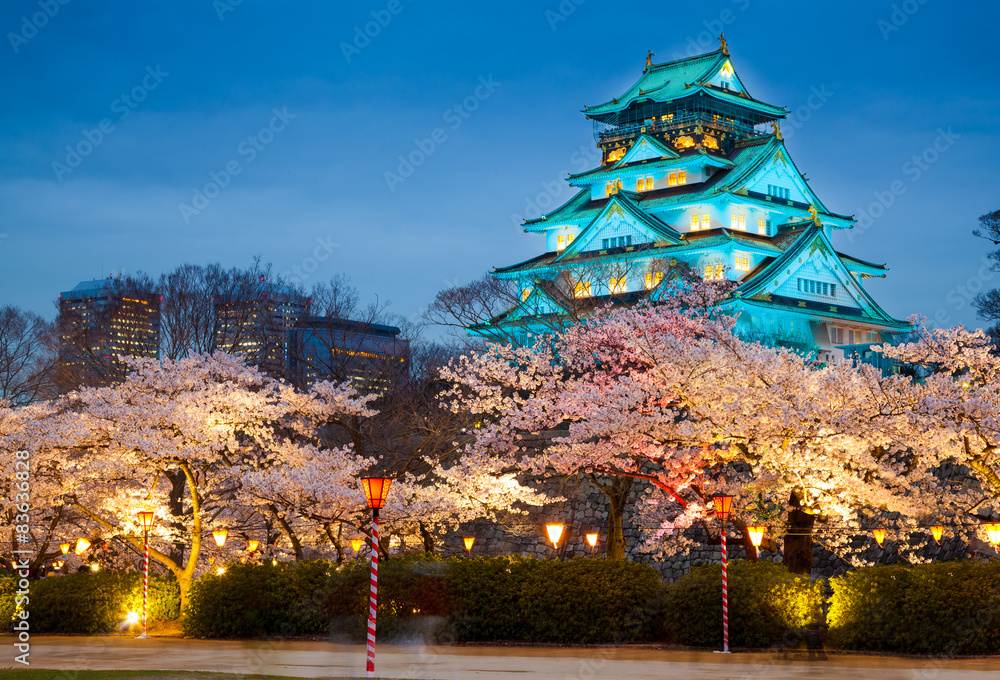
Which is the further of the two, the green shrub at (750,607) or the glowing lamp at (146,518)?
the glowing lamp at (146,518)

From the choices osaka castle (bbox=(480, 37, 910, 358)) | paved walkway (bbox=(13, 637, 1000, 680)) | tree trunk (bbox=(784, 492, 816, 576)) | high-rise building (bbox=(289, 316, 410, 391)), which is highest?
osaka castle (bbox=(480, 37, 910, 358))

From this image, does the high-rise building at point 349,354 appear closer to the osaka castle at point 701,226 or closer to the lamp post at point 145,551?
the osaka castle at point 701,226

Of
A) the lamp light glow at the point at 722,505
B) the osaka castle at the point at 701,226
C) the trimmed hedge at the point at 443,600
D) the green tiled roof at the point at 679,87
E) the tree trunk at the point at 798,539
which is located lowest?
the trimmed hedge at the point at 443,600

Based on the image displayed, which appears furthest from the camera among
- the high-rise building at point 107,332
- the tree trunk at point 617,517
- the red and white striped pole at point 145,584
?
the high-rise building at point 107,332

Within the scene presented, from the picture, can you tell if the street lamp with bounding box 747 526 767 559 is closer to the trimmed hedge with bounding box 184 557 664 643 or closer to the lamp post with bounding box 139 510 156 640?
the trimmed hedge with bounding box 184 557 664 643

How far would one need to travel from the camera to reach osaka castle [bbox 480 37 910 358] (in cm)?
6050

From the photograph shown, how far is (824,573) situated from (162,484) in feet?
75.2

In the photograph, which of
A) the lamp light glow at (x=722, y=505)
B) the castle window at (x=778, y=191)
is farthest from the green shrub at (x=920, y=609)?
the castle window at (x=778, y=191)

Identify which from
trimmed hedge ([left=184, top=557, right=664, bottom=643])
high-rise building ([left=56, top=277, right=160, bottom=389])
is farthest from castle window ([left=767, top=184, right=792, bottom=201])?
trimmed hedge ([left=184, top=557, right=664, bottom=643])

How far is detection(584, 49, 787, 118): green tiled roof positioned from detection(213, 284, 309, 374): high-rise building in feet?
102

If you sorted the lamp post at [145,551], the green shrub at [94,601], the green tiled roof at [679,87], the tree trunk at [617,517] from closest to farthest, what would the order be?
the lamp post at [145,551] < the green shrub at [94,601] < the tree trunk at [617,517] < the green tiled roof at [679,87]

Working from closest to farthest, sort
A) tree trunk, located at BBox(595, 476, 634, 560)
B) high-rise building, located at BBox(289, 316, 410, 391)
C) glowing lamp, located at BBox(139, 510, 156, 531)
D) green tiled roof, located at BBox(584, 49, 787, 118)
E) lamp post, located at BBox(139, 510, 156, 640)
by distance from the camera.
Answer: lamp post, located at BBox(139, 510, 156, 640), glowing lamp, located at BBox(139, 510, 156, 531), tree trunk, located at BBox(595, 476, 634, 560), high-rise building, located at BBox(289, 316, 410, 391), green tiled roof, located at BBox(584, 49, 787, 118)

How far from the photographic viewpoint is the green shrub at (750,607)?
22.7 m

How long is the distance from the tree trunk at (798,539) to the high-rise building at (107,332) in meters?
30.8
